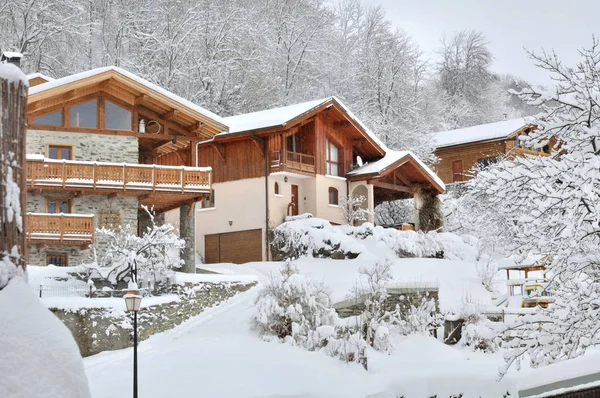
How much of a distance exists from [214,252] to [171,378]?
16070 mm

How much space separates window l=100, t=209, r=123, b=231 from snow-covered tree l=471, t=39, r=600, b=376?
1708cm

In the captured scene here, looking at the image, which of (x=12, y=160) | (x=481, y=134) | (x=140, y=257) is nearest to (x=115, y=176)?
(x=140, y=257)

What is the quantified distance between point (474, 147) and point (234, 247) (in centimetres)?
2029

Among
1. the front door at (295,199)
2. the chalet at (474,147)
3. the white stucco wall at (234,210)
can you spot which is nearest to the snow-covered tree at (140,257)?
the white stucco wall at (234,210)

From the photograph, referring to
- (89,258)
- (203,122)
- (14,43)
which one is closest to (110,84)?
(203,122)

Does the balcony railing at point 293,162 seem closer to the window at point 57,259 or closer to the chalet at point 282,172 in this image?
the chalet at point 282,172

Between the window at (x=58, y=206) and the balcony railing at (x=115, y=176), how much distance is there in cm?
118

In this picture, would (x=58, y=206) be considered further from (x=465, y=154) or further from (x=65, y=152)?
(x=465, y=154)

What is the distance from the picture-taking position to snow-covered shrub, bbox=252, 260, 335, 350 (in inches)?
758

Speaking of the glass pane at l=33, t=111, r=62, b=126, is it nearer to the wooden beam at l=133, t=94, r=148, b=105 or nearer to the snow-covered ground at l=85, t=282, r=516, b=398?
the wooden beam at l=133, t=94, r=148, b=105

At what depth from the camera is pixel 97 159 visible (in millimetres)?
25766

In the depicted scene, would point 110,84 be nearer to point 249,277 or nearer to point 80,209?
point 80,209

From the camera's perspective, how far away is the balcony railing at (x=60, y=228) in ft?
75.5

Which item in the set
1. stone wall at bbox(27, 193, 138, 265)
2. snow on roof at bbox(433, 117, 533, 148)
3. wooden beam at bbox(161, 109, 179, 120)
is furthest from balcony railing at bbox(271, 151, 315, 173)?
snow on roof at bbox(433, 117, 533, 148)
